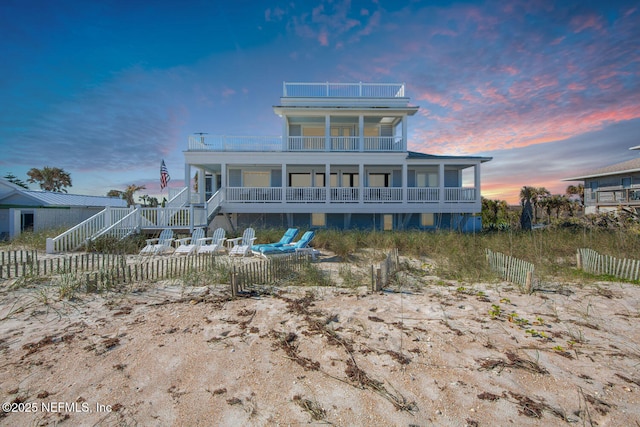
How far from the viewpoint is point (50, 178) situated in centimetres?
4578

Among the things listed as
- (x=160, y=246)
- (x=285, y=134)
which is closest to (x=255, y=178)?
(x=285, y=134)

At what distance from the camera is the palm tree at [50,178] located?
44.8 meters

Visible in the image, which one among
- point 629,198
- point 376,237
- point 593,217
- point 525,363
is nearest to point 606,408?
point 525,363

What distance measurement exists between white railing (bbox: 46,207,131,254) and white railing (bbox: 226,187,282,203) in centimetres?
536

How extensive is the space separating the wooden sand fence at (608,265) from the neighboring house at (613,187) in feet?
72.6

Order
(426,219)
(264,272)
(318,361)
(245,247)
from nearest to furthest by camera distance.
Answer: (318,361)
(264,272)
(245,247)
(426,219)

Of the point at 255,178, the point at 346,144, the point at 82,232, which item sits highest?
the point at 346,144

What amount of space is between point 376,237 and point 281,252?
15.8ft

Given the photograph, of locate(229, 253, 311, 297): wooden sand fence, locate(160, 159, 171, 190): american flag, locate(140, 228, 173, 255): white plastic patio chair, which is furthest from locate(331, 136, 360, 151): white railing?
locate(160, 159, 171, 190): american flag

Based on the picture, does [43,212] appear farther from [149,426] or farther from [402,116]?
[402,116]

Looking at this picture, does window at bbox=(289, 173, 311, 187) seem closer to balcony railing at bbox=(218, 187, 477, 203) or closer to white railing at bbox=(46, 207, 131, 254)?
balcony railing at bbox=(218, 187, 477, 203)

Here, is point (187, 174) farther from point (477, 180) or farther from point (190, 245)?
point (477, 180)

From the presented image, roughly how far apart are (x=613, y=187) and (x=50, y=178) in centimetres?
7679

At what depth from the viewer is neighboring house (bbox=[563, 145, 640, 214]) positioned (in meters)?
24.7
